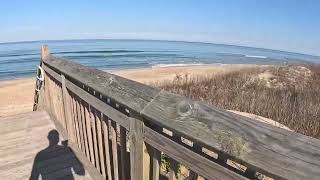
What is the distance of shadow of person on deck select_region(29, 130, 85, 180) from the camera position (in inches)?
151

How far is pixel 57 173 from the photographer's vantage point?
3.87 m

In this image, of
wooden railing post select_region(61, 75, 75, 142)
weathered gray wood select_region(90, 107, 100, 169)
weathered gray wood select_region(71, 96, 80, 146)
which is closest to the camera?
weathered gray wood select_region(90, 107, 100, 169)

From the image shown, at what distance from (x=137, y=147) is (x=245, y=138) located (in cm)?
107

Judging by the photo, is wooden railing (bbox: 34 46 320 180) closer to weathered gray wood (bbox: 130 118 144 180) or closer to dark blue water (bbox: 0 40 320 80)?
weathered gray wood (bbox: 130 118 144 180)

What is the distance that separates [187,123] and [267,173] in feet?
1.61

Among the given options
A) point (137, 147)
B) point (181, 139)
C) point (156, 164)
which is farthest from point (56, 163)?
point (181, 139)

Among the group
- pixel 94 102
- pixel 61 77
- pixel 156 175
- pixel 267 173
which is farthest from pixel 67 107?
pixel 267 173

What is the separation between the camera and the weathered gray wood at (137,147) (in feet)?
7.16

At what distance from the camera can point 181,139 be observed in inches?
73.5

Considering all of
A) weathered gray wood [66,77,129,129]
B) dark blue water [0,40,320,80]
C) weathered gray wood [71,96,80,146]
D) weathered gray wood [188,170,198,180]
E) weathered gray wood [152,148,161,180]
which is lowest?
dark blue water [0,40,320,80]

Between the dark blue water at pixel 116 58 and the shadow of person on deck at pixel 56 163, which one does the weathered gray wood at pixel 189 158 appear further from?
the dark blue water at pixel 116 58

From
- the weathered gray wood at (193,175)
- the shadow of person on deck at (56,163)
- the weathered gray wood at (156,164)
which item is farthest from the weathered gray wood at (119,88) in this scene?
the shadow of person on deck at (56,163)

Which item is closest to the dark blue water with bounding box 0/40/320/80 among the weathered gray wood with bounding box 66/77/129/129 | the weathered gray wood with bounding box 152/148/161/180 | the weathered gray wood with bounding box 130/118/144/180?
the weathered gray wood with bounding box 66/77/129/129

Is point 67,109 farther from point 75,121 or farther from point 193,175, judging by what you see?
point 193,175
